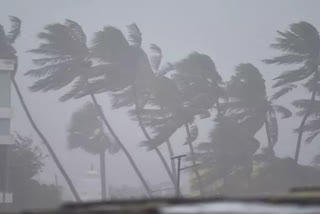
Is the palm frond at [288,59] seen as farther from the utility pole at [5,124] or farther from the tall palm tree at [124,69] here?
the utility pole at [5,124]

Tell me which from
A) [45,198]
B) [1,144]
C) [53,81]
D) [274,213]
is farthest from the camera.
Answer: [53,81]

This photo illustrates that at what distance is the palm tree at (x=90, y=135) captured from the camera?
3444 centimetres

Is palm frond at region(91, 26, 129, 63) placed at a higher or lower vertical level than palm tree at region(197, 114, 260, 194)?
higher

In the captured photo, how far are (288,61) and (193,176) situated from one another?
10701mm

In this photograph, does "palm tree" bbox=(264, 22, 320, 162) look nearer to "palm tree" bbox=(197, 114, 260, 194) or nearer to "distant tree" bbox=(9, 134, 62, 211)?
"palm tree" bbox=(197, 114, 260, 194)

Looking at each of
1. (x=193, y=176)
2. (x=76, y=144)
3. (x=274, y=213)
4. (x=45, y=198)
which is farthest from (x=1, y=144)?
(x=274, y=213)

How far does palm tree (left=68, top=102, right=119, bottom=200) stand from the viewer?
34.4 meters

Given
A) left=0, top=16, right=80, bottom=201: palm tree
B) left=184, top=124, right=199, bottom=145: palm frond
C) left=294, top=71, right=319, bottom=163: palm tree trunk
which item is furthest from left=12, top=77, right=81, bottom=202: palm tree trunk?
left=294, top=71, right=319, bottom=163: palm tree trunk

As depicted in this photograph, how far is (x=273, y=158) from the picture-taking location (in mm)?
36031

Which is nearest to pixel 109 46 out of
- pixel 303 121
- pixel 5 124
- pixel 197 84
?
pixel 197 84

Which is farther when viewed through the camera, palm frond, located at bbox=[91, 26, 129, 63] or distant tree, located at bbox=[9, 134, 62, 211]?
palm frond, located at bbox=[91, 26, 129, 63]

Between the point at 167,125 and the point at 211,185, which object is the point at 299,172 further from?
the point at 167,125

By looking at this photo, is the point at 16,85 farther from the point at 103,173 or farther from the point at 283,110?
the point at 283,110

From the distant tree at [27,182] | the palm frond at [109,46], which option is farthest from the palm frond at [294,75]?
the distant tree at [27,182]
